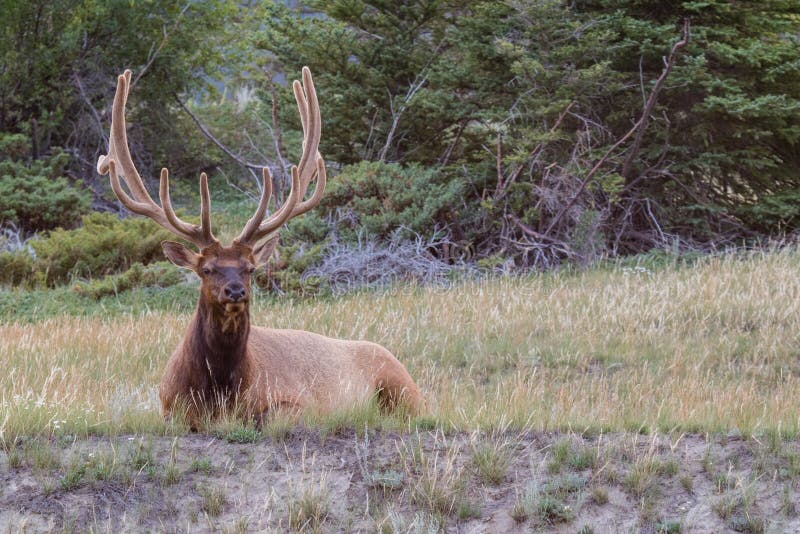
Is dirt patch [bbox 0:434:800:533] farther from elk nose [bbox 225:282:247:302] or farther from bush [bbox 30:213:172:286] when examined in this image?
bush [bbox 30:213:172:286]

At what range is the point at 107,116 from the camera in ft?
70.4

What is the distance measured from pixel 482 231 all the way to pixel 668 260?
106 inches

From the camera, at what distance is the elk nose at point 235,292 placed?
653cm

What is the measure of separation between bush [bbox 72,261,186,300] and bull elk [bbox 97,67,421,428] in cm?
596

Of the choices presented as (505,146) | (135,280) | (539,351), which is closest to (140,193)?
(539,351)

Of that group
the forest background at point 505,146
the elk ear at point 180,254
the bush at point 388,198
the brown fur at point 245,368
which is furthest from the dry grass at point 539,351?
the bush at point 388,198

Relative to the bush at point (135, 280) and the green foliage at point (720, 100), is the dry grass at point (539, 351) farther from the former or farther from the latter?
the green foliage at point (720, 100)

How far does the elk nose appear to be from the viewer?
653 centimetres

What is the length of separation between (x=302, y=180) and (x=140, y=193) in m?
1.28

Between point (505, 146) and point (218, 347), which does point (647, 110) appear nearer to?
point (505, 146)

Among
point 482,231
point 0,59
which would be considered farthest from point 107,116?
point 482,231

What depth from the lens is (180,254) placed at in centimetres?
720

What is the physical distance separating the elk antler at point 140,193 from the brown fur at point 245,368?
0.54 ft

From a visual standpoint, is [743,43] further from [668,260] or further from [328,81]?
[328,81]
